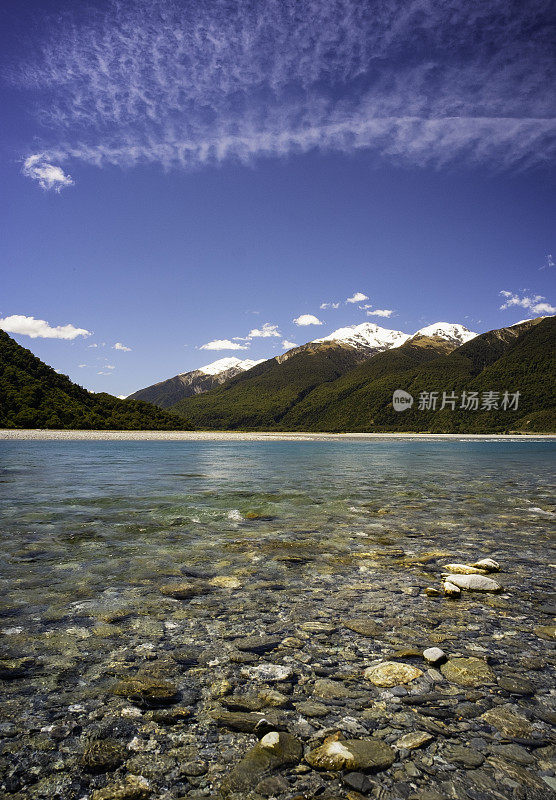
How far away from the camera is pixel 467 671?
372 centimetres

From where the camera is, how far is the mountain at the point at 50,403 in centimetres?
8438

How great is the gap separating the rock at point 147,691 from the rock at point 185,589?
1898 mm

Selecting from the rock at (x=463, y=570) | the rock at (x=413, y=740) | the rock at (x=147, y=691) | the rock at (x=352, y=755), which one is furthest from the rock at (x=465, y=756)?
the rock at (x=463, y=570)

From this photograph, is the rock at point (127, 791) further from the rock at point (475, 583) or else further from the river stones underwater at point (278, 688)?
the rock at point (475, 583)

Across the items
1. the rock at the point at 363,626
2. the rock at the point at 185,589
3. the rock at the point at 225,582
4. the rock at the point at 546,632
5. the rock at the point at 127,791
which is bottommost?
the rock at the point at 225,582

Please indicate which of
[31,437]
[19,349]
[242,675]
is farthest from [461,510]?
[19,349]

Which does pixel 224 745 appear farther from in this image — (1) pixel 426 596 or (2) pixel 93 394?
(2) pixel 93 394

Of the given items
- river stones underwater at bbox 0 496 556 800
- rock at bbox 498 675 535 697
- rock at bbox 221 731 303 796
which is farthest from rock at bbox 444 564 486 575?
rock at bbox 221 731 303 796

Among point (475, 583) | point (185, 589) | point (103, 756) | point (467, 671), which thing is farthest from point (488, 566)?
point (103, 756)

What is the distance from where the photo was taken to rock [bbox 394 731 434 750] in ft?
9.09

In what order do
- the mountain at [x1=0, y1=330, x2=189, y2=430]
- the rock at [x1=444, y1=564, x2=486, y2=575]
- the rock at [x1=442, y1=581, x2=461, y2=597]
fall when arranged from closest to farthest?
the rock at [x1=442, y1=581, x2=461, y2=597]
the rock at [x1=444, y1=564, x2=486, y2=575]
the mountain at [x1=0, y1=330, x2=189, y2=430]

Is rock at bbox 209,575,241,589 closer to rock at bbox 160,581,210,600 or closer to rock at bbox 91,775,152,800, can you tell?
rock at bbox 160,581,210,600

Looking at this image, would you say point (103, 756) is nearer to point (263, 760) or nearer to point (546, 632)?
point (263, 760)

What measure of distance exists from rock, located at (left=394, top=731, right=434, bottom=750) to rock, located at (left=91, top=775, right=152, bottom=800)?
1569mm
